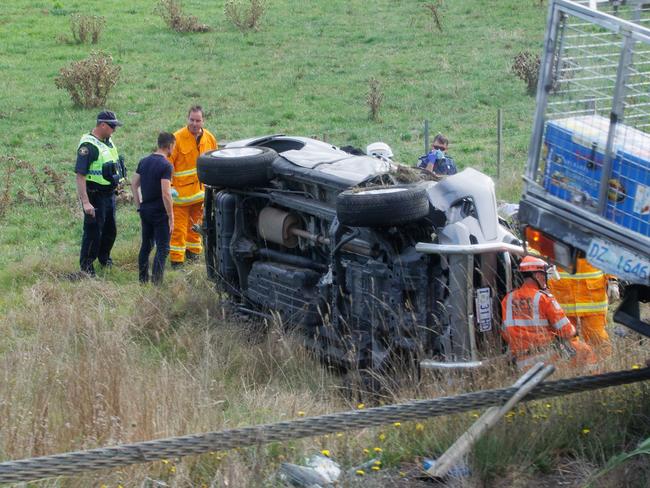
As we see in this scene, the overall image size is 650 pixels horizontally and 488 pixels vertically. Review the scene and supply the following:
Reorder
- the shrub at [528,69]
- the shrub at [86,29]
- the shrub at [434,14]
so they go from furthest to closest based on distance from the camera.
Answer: the shrub at [434,14] → the shrub at [86,29] → the shrub at [528,69]

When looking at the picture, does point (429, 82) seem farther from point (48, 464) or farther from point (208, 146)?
point (48, 464)

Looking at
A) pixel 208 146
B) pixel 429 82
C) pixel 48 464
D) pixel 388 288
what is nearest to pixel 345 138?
pixel 429 82

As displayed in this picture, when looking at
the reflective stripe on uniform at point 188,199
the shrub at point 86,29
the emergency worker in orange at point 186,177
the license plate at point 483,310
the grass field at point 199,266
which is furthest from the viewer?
the shrub at point 86,29

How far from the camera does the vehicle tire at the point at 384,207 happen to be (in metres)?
6.86

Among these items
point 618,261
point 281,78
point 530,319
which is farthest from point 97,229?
point 281,78

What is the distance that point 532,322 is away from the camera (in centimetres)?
659

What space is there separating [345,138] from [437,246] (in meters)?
12.0

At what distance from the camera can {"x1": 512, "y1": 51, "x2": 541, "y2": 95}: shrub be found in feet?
73.0

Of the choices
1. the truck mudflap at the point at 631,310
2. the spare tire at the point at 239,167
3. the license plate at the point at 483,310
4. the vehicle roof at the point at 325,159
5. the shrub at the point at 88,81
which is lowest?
the shrub at the point at 88,81

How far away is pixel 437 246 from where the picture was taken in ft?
22.3

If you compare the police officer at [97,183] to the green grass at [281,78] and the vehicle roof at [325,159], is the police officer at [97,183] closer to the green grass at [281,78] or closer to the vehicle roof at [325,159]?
the green grass at [281,78]

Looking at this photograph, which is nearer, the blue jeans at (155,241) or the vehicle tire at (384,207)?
the vehicle tire at (384,207)

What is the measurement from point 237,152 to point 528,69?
14.6m

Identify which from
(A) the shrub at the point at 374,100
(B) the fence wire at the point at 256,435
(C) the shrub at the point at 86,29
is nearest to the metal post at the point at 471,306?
(B) the fence wire at the point at 256,435
